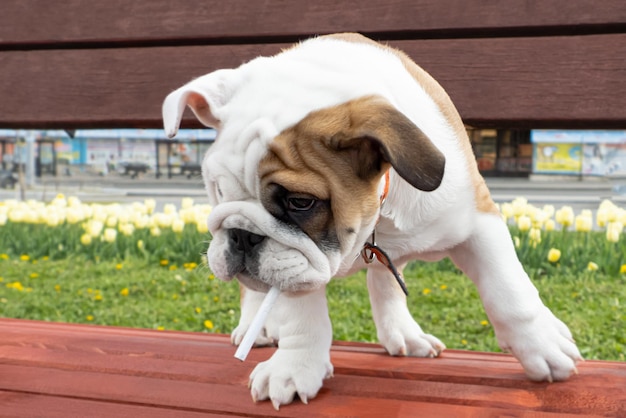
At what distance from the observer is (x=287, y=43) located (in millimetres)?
2059

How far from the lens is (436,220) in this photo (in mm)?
1498

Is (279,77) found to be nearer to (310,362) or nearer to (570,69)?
(310,362)

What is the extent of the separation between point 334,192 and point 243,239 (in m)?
0.19

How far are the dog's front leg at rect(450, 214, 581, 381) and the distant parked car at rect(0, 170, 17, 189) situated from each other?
9.86m

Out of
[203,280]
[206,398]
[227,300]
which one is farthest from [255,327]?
[203,280]

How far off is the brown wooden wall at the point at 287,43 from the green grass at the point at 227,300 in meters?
0.70

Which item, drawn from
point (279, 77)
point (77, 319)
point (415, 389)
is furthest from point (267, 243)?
point (77, 319)

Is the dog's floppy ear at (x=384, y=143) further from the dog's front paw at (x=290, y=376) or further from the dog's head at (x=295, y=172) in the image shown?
the dog's front paw at (x=290, y=376)

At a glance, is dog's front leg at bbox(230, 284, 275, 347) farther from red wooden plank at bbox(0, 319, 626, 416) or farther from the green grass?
the green grass

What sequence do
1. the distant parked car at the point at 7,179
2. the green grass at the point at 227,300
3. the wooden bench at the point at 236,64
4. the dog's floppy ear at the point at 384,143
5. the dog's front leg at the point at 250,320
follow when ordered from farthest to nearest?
the distant parked car at the point at 7,179, the green grass at the point at 227,300, the dog's front leg at the point at 250,320, the wooden bench at the point at 236,64, the dog's floppy ear at the point at 384,143

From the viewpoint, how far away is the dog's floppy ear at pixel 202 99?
1372 mm

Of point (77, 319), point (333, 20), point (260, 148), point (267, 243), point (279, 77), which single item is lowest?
point (77, 319)

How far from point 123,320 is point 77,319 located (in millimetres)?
284

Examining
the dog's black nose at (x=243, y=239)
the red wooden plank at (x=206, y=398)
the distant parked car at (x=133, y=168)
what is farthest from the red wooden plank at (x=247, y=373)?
Answer: the distant parked car at (x=133, y=168)
